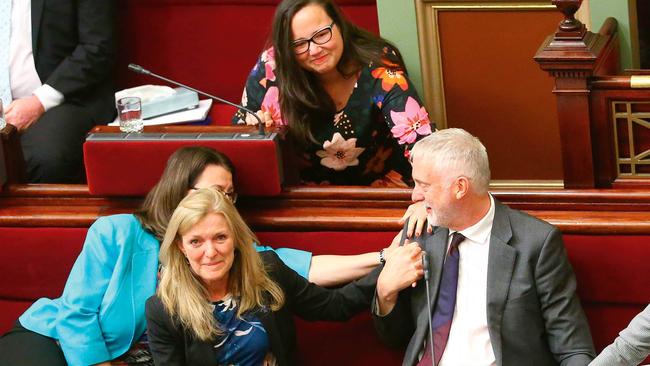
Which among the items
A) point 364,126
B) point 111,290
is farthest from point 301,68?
point 111,290

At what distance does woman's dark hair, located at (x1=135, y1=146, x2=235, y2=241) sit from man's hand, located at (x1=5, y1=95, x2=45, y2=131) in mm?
912

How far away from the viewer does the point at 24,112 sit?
13.3ft

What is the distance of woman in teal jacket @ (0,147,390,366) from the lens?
3.28 m

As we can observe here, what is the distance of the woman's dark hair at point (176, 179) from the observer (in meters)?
3.21

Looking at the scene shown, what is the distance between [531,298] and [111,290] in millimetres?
972

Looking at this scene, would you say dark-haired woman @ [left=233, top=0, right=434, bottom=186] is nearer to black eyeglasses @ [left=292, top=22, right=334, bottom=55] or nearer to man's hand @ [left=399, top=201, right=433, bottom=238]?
black eyeglasses @ [left=292, top=22, right=334, bottom=55]

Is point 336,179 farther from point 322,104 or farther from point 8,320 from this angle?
point 8,320

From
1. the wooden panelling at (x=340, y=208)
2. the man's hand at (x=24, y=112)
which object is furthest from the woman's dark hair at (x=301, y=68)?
the man's hand at (x=24, y=112)

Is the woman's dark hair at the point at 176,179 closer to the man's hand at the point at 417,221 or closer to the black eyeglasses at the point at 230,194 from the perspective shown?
Answer: the black eyeglasses at the point at 230,194

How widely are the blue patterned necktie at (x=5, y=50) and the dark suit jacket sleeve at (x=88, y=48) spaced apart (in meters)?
0.12

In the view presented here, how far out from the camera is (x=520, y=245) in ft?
9.80

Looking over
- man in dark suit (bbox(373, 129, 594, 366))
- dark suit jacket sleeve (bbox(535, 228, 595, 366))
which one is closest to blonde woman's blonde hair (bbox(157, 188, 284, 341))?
man in dark suit (bbox(373, 129, 594, 366))

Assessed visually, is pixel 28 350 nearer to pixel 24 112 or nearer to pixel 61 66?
pixel 24 112

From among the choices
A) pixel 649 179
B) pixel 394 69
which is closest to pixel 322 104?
pixel 394 69
